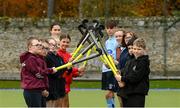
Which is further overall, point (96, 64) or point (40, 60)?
point (96, 64)

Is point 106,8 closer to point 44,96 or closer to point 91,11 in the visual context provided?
point 91,11

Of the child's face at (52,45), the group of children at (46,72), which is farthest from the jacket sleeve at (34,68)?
the child's face at (52,45)

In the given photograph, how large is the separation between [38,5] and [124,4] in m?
8.07

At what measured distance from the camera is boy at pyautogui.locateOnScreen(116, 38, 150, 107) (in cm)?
786

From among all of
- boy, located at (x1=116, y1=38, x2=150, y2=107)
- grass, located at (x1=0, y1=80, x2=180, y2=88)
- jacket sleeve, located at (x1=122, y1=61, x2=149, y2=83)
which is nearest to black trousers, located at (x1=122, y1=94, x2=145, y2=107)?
boy, located at (x1=116, y1=38, x2=150, y2=107)

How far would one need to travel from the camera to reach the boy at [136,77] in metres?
7.86

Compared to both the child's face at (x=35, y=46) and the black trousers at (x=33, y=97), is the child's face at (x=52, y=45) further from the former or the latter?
the black trousers at (x=33, y=97)

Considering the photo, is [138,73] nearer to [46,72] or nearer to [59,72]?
[46,72]

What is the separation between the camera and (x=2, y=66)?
23.4 m

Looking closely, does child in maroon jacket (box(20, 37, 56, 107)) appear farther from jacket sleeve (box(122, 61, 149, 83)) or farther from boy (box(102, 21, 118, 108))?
boy (box(102, 21, 118, 108))

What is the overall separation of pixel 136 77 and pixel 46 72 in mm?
1342

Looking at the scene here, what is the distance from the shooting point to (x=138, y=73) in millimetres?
7840

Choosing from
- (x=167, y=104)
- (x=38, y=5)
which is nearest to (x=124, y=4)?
(x=38, y=5)

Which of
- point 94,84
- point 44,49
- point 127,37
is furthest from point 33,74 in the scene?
point 94,84
